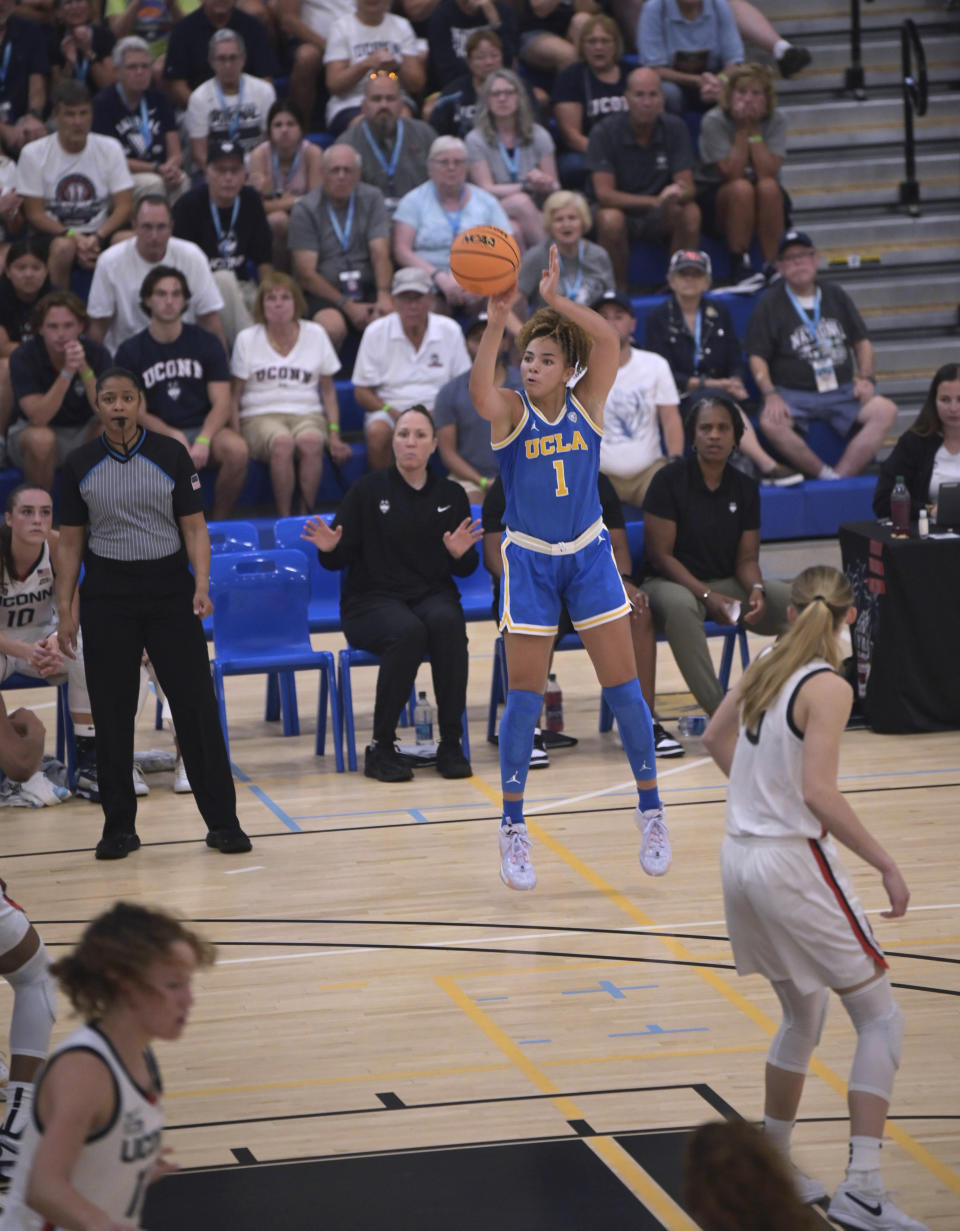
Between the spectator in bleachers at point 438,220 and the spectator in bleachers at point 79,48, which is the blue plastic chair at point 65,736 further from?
the spectator in bleachers at point 79,48

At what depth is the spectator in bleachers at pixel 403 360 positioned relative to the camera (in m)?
10.5

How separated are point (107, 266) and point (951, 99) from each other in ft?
23.6

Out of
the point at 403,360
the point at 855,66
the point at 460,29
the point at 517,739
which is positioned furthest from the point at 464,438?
the point at 855,66

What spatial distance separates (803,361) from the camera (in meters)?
11.0

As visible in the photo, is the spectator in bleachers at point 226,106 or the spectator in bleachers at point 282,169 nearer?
the spectator in bleachers at point 282,169

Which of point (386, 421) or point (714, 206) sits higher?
point (714, 206)

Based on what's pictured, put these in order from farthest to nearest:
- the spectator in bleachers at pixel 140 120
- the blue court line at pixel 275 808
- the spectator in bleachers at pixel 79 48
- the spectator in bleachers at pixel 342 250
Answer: the spectator in bleachers at pixel 79 48 → the spectator in bleachers at pixel 140 120 → the spectator in bleachers at pixel 342 250 → the blue court line at pixel 275 808

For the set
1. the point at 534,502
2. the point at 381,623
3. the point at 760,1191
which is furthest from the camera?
the point at 381,623

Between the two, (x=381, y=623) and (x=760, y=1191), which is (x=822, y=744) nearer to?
(x=760, y=1191)

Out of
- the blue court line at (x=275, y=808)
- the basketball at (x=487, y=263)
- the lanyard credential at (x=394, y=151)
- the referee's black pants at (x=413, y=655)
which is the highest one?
the lanyard credential at (x=394, y=151)

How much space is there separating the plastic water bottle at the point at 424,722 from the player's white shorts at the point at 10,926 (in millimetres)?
4384

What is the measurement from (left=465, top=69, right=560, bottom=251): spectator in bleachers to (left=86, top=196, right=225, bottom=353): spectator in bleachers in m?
2.16

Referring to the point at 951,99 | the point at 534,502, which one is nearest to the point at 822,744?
the point at 534,502

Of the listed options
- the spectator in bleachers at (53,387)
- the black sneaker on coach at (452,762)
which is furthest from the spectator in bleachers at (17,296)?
the black sneaker on coach at (452,762)
